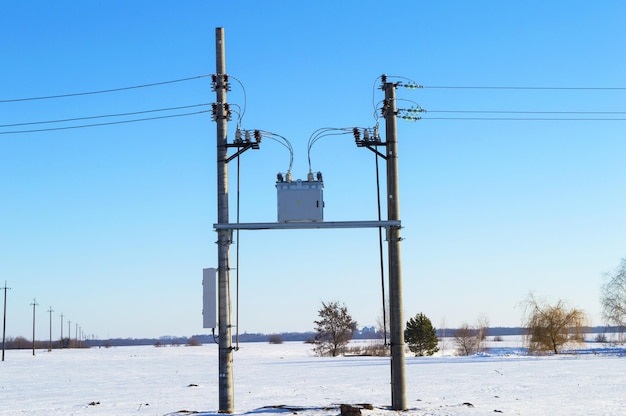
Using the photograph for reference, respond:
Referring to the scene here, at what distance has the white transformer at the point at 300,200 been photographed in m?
16.3

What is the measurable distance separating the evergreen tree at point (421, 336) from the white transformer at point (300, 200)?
57862 mm

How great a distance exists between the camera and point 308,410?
643 inches

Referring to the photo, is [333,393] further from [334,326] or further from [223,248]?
[334,326]

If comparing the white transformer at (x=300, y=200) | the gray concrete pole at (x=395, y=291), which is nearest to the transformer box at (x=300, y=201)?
the white transformer at (x=300, y=200)

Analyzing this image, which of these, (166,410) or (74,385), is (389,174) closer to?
(166,410)

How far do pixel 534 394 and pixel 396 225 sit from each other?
10.9 m

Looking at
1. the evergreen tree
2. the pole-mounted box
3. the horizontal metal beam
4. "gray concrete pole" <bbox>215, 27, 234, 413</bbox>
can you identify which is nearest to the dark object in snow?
"gray concrete pole" <bbox>215, 27, 234, 413</bbox>

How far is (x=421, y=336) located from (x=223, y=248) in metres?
58.0

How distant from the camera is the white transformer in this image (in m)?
16.3

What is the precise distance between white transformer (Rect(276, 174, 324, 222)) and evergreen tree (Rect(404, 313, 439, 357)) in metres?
57.9

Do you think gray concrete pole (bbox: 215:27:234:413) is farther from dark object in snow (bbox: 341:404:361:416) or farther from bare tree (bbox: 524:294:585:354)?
bare tree (bbox: 524:294:585:354)

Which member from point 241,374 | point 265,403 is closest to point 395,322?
point 265,403

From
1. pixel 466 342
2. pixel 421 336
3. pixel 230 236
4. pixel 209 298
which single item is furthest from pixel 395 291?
pixel 466 342

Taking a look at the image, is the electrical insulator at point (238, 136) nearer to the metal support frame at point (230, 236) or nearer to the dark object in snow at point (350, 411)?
the metal support frame at point (230, 236)
